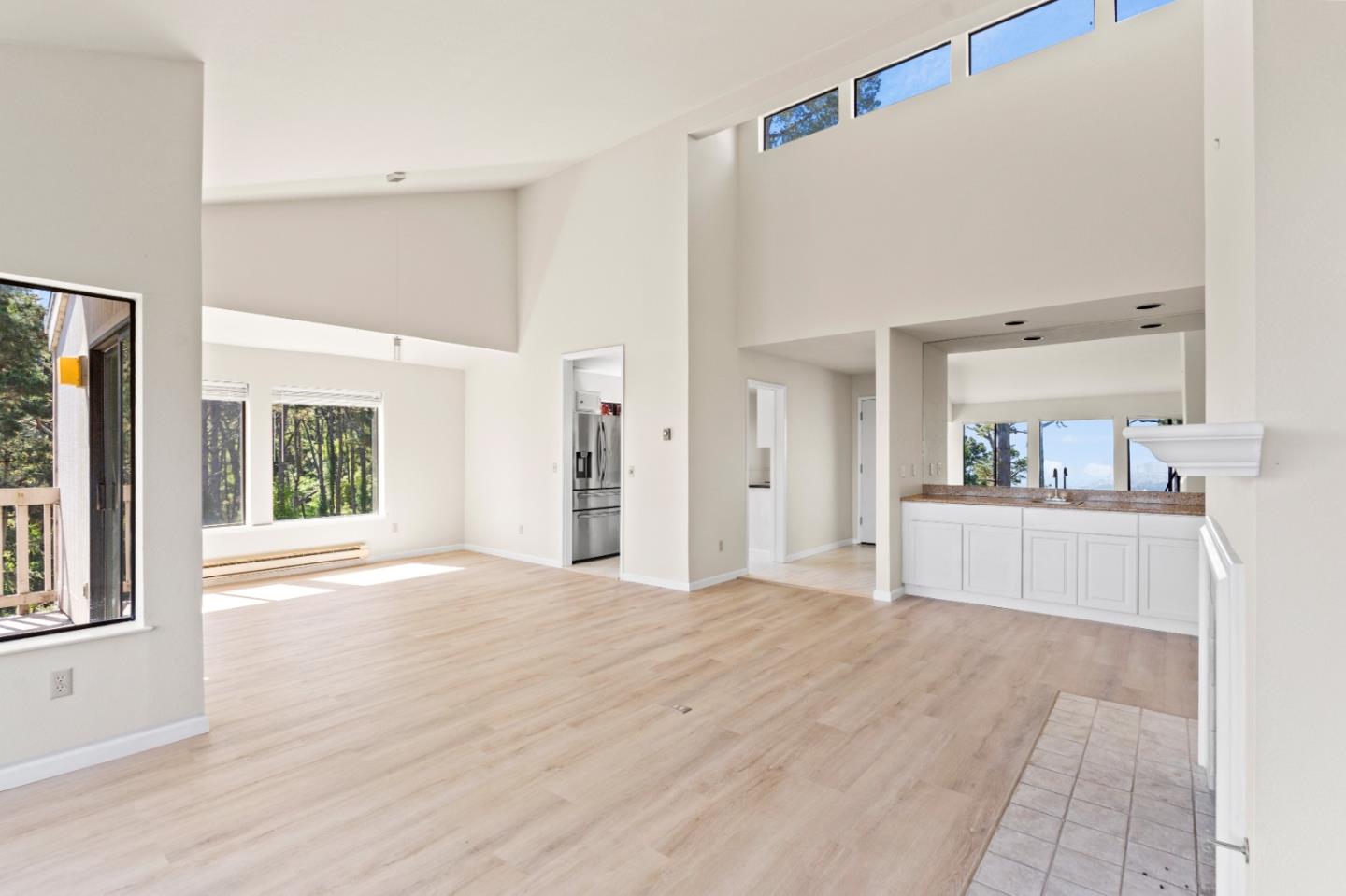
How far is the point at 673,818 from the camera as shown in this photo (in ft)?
7.19

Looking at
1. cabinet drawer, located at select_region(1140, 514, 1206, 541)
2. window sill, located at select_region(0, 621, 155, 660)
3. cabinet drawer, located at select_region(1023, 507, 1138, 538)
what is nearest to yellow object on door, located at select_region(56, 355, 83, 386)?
window sill, located at select_region(0, 621, 155, 660)

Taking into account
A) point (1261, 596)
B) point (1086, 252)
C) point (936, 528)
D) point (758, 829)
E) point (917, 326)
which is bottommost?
point (758, 829)

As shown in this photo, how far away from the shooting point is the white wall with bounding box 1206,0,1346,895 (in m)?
1.05

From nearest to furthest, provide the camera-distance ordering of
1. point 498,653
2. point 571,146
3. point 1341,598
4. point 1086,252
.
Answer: point 1341,598 → point 498,653 → point 1086,252 → point 571,146

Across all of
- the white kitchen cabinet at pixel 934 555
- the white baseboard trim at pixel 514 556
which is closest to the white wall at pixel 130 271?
the white baseboard trim at pixel 514 556

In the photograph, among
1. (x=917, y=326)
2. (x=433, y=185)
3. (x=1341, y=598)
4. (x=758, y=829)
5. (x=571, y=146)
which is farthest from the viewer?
(x=433, y=185)

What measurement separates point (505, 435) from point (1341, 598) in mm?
7106

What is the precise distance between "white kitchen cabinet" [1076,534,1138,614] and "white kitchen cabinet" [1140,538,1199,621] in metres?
0.07

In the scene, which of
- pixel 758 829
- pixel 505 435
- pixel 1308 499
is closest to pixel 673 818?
pixel 758 829

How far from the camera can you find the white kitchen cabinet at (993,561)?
5.03 meters

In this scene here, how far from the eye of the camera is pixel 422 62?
305 cm

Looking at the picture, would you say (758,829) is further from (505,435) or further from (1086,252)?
(505,435)

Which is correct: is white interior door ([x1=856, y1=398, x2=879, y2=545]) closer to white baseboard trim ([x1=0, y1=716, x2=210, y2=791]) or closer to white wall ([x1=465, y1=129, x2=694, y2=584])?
white wall ([x1=465, y1=129, x2=694, y2=584])

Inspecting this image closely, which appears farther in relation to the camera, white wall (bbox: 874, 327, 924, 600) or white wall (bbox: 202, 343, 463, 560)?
white wall (bbox: 202, 343, 463, 560)
